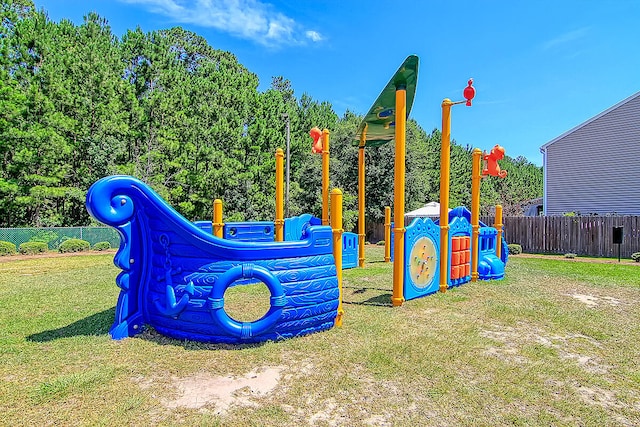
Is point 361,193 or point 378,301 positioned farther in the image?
point 361,193

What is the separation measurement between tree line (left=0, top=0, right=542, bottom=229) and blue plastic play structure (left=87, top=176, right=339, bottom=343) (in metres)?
16.7

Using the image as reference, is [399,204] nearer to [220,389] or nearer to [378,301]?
[378,301]

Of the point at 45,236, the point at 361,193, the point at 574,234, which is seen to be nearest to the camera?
the point at 361,193

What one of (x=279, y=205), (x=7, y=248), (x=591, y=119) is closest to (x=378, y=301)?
(x=279, y=205)

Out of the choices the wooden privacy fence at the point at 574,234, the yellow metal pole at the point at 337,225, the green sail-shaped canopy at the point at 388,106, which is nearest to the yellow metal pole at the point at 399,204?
the green sail-shaped canopy at the point at 388,106

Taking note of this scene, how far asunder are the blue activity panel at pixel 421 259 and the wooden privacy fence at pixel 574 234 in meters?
13.0

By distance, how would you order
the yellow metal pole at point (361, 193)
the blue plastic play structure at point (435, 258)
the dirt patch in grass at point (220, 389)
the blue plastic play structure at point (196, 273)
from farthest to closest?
the yellow metal pole at point (361, 193) < the blue plastic play structure at point (435, 258) < the blue plastic play structure at point (196, 273) < the dirt patch in grass at point (220, 389)

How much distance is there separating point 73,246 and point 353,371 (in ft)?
54.5

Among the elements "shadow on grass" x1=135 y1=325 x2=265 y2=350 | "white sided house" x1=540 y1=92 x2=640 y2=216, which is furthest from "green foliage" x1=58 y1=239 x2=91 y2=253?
"white sided house" x1=540 y1=92 x2=640 y2=216

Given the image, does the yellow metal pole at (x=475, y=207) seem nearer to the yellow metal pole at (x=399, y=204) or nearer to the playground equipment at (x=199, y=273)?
the yellow metal pole at (x=399, y=204)

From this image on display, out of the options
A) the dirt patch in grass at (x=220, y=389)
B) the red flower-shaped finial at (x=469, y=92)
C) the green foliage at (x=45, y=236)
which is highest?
the red flower-shaped finial at (x=469, y=92)

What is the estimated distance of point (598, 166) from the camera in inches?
743

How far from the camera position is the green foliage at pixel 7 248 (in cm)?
1461

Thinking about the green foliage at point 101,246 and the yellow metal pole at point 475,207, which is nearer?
the yellow metal pole at point 475,207
